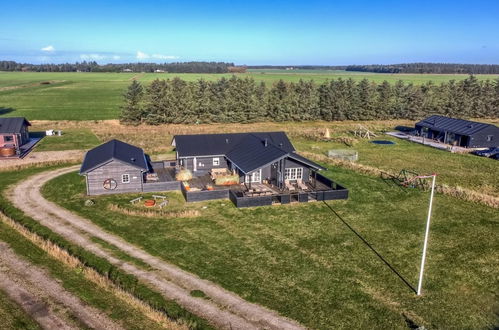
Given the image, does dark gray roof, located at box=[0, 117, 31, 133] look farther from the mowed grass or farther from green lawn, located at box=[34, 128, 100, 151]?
the mowed grass

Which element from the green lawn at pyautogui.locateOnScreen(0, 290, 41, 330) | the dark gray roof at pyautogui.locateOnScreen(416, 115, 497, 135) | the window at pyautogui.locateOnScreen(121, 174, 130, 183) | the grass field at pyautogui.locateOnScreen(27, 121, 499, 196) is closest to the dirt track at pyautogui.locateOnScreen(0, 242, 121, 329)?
the green lawn at pyautogui.locateOnScreen(0, 290, 41, 330)

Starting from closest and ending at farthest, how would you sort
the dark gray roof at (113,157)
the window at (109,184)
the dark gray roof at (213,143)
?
the dark gray roof at (113,157), the window at (109,184), the dark gray roof at (213,143)

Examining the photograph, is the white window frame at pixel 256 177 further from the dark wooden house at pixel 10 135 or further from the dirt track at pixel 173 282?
the dark wooden house at pixel 10 135

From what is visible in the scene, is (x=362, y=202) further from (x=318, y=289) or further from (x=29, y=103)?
(x=29, y=103)

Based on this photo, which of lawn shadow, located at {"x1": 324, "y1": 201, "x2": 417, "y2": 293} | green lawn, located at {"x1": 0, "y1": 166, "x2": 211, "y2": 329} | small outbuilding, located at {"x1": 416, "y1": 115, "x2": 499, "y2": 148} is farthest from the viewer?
small outbuilding, located at {"x1": 416, "y1": 115, "x2": 499, "y2": 148}

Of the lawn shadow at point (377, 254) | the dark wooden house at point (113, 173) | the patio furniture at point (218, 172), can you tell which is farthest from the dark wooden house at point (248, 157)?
the lawn shadow at point (377, 254)

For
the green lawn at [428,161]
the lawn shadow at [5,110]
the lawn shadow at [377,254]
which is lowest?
the lawn shadow at [377,254]

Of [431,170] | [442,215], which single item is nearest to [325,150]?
[431,170]
